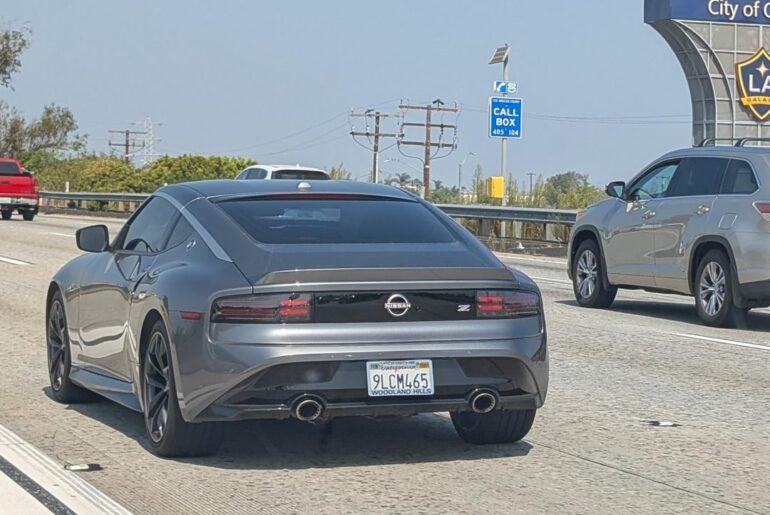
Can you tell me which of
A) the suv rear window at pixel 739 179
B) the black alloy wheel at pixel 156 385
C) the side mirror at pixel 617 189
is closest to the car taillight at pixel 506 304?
the black alloy wheel at pixel 156 385

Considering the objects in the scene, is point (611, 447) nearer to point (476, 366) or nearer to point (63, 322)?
point (476, 366)

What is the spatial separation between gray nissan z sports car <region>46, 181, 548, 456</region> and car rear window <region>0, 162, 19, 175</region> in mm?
37100

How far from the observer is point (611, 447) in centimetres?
797

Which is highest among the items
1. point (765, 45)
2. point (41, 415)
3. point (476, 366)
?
point (765, 45)

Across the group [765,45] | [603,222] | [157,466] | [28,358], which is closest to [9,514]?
[157,466]

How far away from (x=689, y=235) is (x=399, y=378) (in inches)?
343

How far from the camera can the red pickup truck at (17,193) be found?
141ft

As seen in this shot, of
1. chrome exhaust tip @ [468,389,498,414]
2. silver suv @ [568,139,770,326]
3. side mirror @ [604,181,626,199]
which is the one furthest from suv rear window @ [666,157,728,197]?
chrome exhaust tip @ [468,389,498,414]

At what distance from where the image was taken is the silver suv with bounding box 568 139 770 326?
1430cm

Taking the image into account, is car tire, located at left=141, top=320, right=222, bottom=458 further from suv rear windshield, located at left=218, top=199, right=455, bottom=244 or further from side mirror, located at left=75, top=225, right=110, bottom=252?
side mirror, located at left=75, top=225, right=110, bottom=252

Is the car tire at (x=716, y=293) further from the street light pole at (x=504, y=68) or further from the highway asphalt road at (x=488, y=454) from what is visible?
the street light pole at (x=504, y=68)

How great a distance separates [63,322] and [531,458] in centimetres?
340

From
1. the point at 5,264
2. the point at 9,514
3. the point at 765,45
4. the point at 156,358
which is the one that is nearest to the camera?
the point at 9,514

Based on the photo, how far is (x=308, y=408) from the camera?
22.8 ft
